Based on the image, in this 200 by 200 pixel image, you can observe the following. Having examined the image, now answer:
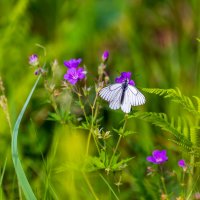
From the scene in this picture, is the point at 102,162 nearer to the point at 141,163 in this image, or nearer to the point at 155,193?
the point at 155,193

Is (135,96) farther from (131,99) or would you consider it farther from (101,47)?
(101,47)

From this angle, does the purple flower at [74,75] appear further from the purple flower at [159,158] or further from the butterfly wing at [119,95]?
the purple flower at [159,158]

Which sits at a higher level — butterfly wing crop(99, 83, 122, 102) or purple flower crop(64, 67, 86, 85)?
purple flower crop(64, 67, 86, 85)

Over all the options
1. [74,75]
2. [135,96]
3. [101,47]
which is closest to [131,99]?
[135,96]

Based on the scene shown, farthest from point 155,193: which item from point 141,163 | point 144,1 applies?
point 144,1

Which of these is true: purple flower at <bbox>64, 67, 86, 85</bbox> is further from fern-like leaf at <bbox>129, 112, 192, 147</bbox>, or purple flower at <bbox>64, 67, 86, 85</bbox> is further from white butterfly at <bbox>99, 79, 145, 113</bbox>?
fern-like leaf at <bbox>129, 112, 192, 147</bbox>

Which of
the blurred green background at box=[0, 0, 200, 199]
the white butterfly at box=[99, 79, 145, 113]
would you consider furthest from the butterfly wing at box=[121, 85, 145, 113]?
the blurred green background at box=[0, 0, 200, 199]
